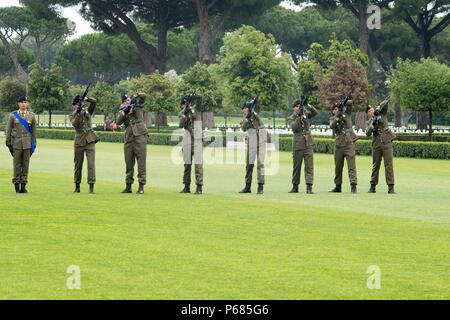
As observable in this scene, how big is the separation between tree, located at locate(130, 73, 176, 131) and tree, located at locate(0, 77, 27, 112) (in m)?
21.9

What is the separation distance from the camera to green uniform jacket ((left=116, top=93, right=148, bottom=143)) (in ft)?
79.2

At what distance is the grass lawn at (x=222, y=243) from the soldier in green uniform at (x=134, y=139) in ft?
1.95

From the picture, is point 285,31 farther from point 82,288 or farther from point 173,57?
point 82,288

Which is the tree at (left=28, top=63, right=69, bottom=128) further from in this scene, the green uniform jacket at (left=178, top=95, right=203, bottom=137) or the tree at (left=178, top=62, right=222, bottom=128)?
the green uniform jacket at (left=178, top=95, right=203, bottom=137)

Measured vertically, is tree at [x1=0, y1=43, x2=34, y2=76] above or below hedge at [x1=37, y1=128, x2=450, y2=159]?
above

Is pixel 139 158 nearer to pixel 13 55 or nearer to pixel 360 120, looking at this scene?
pixel 360 120

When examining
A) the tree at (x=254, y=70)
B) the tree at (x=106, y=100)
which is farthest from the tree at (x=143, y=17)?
the tree at (x=254, y=70)

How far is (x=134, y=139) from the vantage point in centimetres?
2411

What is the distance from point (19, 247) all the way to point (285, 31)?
10294 cm

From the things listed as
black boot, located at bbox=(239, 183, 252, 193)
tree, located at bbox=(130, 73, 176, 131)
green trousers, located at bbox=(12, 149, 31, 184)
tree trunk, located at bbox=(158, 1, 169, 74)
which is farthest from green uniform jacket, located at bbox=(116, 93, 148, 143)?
tree trunk, located at bbox=(158, 1, 169, 74)

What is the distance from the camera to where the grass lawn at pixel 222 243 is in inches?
453

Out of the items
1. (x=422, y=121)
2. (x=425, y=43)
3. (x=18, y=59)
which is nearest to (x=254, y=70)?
(x=422, y=121)

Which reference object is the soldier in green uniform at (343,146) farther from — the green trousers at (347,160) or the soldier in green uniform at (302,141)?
the soldier in green uniform at (302,141)

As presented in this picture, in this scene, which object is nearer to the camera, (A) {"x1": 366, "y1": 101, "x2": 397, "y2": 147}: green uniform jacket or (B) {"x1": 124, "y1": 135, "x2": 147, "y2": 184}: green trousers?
(B) {"x1": 124, "y1": 135, "x2": 147, "y2": 184}: green trousers
